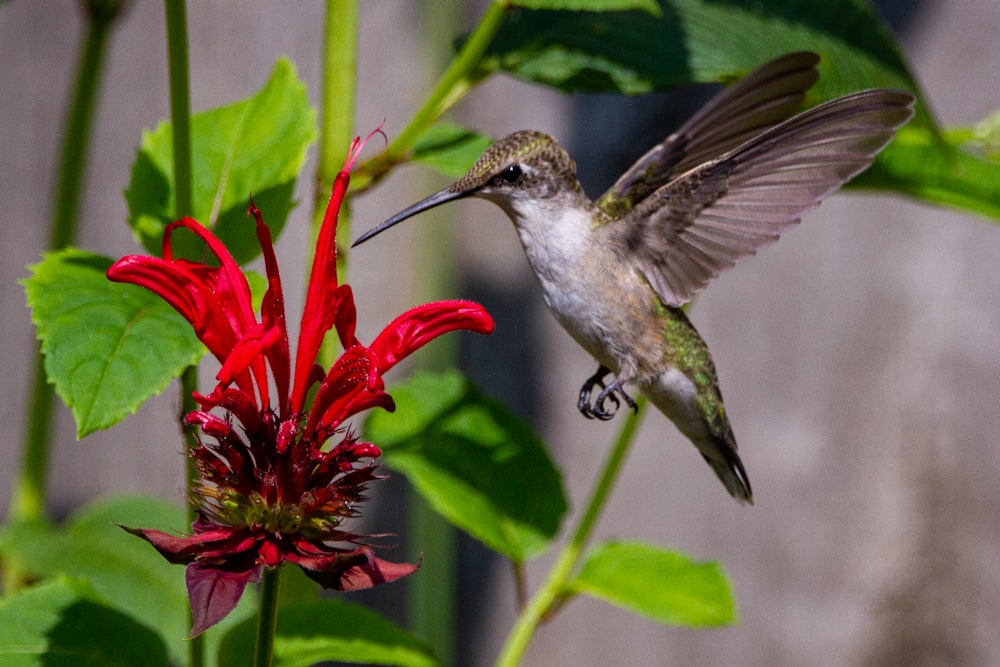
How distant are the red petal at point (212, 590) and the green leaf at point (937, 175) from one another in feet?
2.29

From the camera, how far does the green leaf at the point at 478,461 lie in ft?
3.28

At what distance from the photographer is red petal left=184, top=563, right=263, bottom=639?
563 mm

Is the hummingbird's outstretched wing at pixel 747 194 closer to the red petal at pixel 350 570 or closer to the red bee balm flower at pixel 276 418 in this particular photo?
the red bee balm flower at pixel 276 418

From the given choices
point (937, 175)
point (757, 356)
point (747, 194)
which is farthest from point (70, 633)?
point (757, 356)

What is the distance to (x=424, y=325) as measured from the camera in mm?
702

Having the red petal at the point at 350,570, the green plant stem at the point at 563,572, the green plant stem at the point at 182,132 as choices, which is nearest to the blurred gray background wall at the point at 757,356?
the green plant stem at the point at 563,572

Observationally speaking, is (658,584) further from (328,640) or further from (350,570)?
(350,570)

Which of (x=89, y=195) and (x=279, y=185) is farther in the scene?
(x=89, y=195)

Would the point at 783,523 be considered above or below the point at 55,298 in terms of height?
below

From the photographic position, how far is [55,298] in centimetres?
66

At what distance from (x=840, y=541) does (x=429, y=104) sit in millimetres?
1086

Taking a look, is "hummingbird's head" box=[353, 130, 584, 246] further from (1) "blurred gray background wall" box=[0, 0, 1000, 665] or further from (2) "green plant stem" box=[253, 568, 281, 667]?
(1) "blurred gray background wall" box=[0, 0, 1000, 665]

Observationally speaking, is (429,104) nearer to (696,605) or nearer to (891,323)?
(696,605)

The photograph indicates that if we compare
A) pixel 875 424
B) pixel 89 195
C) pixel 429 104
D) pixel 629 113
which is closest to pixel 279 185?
pixel 429 104
